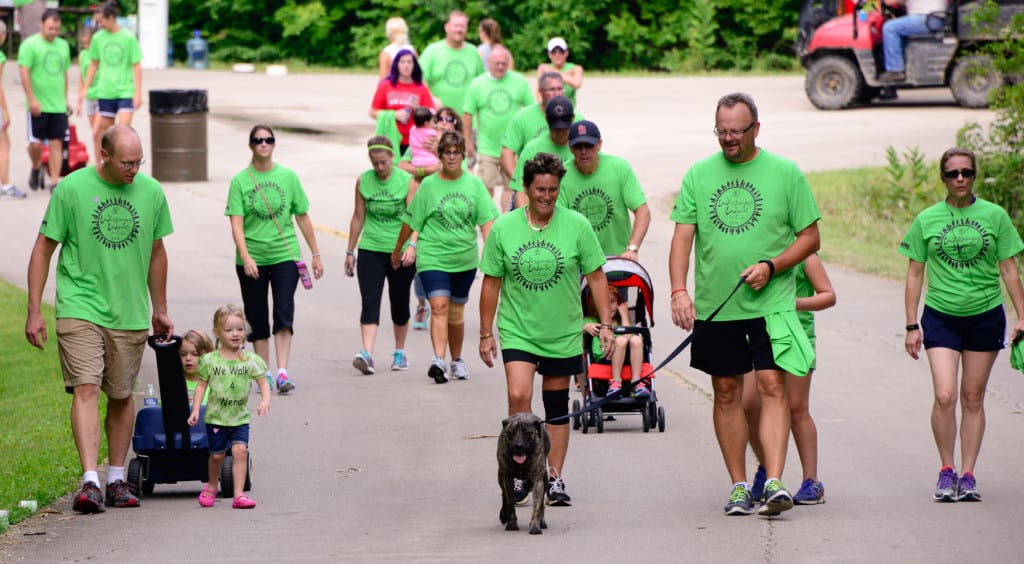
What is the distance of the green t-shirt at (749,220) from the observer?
8.07m

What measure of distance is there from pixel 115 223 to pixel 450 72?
10.6 m

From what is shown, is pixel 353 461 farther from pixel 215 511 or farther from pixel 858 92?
pixel 858 92

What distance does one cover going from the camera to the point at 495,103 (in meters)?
16.9

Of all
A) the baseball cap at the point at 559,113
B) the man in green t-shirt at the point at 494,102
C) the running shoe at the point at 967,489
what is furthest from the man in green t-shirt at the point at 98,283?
the man in green t-shirt at the point at 494,102

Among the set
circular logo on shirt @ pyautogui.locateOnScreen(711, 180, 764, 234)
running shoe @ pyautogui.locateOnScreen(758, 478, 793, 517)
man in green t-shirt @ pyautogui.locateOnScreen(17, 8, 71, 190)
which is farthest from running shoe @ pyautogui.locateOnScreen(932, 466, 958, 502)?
man in green t-shirt @ pyautogui.locateOnScreen(17, 8, 71, 190)

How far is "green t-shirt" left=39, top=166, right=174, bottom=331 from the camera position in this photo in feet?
28.0

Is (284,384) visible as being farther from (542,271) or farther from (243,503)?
(542,271)

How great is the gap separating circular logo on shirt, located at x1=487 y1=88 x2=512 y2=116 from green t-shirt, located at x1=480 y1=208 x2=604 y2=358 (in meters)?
8.48

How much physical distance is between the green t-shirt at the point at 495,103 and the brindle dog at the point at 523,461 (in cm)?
913

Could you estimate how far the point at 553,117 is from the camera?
1134 centimetres

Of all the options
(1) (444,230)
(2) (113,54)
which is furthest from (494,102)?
(2) (113,54)

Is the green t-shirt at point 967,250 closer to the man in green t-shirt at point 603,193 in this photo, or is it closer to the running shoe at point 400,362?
the man in green t-shirt at point 603,193

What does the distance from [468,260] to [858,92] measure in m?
21.5

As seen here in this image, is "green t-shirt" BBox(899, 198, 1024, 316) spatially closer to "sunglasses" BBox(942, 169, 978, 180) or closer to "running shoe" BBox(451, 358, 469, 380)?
"sunglasses" BBox(942, 169, 978, 180)
